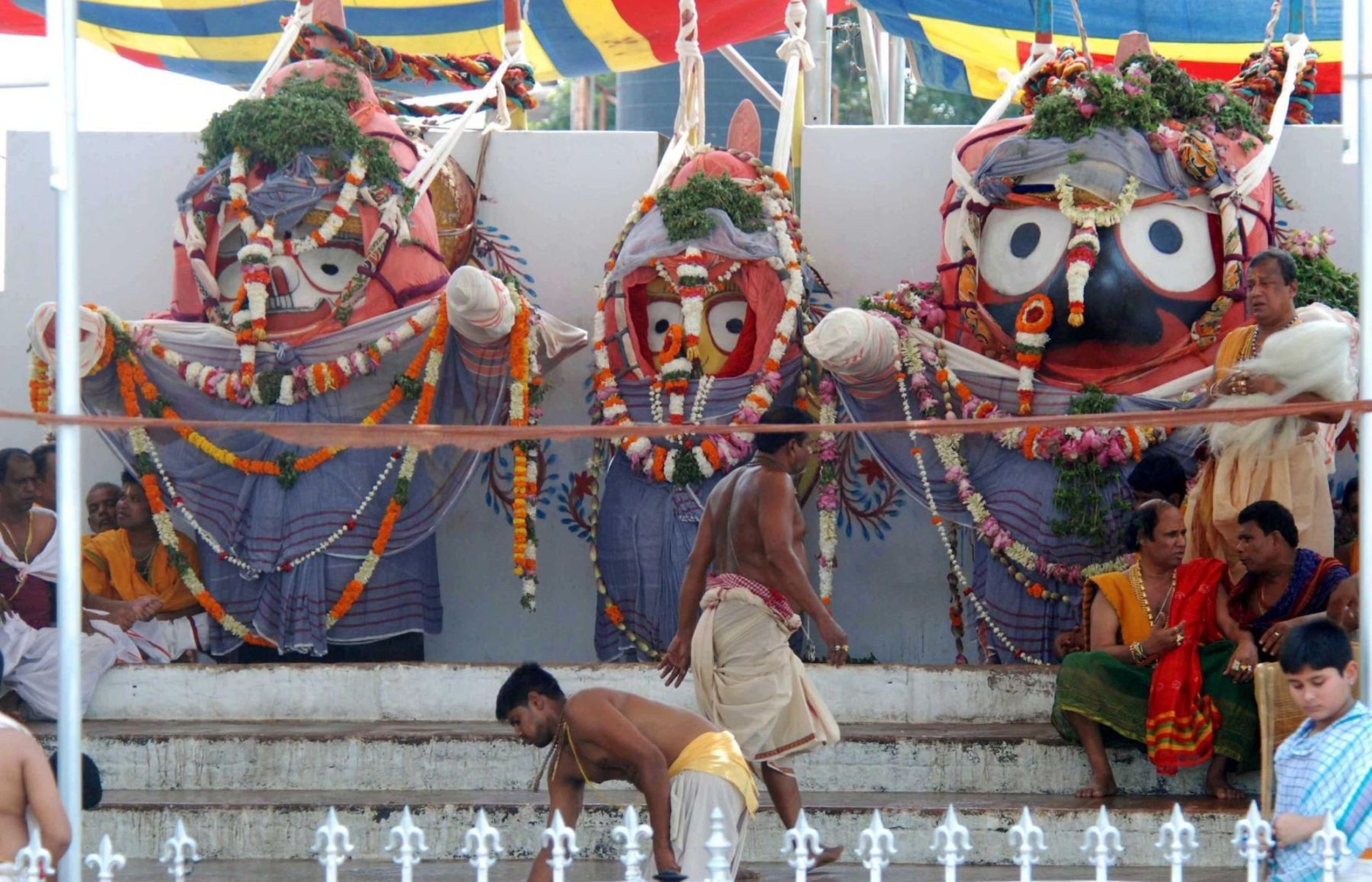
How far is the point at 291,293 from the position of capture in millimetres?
8398

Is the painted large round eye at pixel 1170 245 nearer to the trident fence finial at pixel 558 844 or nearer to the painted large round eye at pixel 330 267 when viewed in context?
the painted large round eye at pixel 330 267

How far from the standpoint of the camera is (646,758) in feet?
16.5

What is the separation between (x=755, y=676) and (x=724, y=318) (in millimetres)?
2519

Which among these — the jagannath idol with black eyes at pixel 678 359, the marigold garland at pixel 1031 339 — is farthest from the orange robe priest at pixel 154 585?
the marigold garland at pixel 1031 339

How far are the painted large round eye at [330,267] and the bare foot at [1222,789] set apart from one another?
405 cm

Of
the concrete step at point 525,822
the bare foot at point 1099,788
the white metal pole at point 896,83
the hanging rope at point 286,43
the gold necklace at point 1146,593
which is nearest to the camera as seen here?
the concrete step at point 525,822

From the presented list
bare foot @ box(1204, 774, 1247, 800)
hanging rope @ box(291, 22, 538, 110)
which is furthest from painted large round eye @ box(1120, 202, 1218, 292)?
hanging rope @ box(291, 22, 538, 110)

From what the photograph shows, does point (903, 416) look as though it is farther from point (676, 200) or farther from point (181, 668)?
point (181, 668)

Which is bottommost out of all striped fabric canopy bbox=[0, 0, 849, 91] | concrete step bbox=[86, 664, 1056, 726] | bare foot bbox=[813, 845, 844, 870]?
bare foot bbox=[813, 845, 844, 870]

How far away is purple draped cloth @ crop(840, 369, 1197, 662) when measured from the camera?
7.68 m

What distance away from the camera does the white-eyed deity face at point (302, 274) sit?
8.36 meters

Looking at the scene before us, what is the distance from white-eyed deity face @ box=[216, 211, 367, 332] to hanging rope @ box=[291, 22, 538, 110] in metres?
0.84

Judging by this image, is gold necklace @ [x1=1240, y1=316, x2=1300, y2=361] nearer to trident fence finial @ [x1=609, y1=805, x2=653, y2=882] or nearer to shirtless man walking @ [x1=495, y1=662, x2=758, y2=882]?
shirtless man walking @ [x1=495, y1=662, x2=758, y2=882]

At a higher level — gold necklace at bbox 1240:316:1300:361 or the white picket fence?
gold necklace at bbox 1240:316:1300:361
